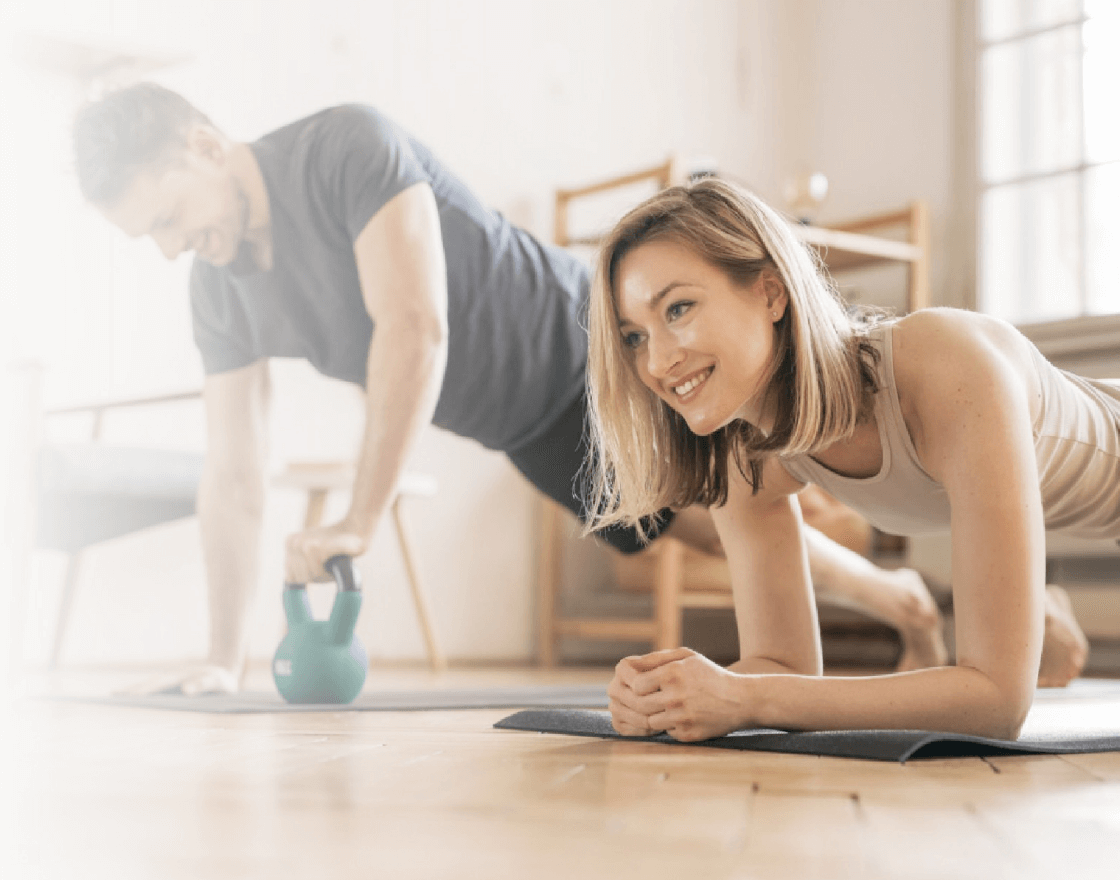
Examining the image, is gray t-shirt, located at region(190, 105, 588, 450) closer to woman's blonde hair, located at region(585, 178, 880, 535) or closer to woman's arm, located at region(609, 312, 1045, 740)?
woman's blonde hair, located at region(585, 178, 880, 535)

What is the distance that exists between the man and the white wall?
178 millimetres

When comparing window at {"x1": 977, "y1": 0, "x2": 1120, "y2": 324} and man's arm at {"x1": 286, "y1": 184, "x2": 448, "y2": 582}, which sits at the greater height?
window at {"x1": 977, "y1": 0, "x2": 1120, "y2": 324}

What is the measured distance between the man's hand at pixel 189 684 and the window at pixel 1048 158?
272 centimetres

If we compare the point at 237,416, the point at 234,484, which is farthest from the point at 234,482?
the point at 237,416

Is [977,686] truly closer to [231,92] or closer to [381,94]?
[231,92]

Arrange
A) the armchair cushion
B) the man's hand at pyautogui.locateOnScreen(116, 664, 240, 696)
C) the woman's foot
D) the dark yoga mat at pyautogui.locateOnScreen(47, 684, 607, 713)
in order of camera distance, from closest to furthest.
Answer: the dark yoga mat at pyautogui.locateOnScreen(47, 684, 607, 713), the man's hand at pyautogui.locateOnScreen(116, 664, 240, 696), the woman's foot, the armchair cushion

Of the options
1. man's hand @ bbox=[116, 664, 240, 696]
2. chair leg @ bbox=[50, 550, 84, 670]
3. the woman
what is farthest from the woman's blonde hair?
chair leg @ bbox=[50, 550, 84, 670]

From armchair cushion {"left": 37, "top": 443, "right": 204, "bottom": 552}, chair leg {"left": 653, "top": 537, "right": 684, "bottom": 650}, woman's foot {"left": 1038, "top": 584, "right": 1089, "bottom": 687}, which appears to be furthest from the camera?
chair leg {"left": 653, "top": 537, "right": 684, "bottom": 650}

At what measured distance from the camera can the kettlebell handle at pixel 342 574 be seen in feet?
5.25

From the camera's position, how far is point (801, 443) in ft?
3.66

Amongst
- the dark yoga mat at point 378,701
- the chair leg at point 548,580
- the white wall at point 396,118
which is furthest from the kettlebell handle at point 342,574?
the chair leg at point 548,580

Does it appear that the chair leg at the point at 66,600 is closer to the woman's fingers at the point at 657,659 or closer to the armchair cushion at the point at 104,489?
the armchair cushion at the point at 104,489

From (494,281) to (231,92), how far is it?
0.99m

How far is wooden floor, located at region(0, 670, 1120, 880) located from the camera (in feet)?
1.90
